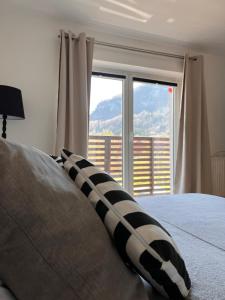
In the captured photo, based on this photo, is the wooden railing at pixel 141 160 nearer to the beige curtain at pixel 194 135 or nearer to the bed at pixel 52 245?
the beige curtain at pixel 194 135

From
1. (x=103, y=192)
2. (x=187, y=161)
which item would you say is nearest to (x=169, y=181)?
(x=187, y=161)

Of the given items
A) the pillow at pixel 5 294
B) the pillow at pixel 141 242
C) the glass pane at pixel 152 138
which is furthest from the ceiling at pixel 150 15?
the pillow at pixel 5 294

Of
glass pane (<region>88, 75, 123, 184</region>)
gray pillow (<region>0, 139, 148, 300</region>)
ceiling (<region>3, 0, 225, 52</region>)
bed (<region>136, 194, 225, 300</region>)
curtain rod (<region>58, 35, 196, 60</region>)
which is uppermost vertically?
ceiling (<region>3, 0, 225, 52</region>)

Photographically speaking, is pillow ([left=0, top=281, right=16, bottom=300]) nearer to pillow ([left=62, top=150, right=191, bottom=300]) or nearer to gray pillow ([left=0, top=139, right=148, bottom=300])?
gray pillow ([left=0, top=139, right=148, bottom=300])

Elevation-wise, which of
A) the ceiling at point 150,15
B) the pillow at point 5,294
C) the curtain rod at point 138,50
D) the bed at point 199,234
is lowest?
the bed at point 199,234

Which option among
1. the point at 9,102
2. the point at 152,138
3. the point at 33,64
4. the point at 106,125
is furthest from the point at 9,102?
the point at 152,138

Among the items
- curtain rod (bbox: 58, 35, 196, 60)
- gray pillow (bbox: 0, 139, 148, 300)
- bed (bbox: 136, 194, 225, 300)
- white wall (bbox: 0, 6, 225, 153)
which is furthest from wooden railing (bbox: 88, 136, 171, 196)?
gray pillow (bbox: 0, 139, 148, 300)

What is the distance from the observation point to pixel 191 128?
318 cm

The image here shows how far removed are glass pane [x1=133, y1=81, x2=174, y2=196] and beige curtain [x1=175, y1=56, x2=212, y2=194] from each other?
289 millimetres

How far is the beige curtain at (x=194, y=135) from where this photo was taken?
3.11m

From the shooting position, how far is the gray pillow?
50cm

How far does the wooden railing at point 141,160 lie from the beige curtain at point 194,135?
0.93ft

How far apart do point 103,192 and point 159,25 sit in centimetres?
258

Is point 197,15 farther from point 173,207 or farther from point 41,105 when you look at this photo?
point 173,207
